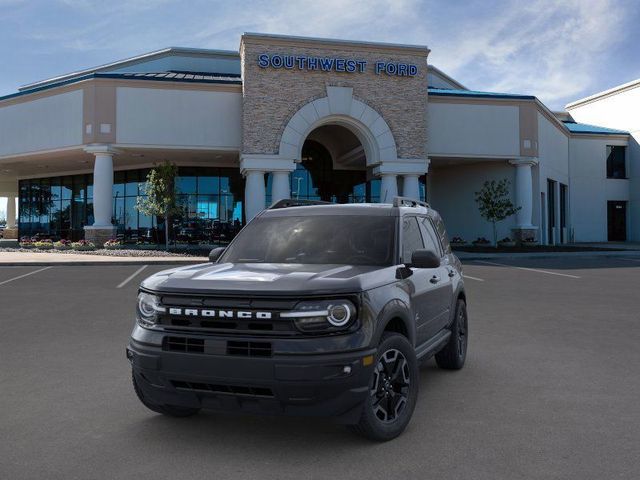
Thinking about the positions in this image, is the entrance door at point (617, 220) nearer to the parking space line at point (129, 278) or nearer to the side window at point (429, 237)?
the parking space line at point (129, 278)

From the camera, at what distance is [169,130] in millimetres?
29062

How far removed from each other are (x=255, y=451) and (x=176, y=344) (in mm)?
921

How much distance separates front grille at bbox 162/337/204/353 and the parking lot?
2.36 feet

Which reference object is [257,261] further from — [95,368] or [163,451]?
[95,368]

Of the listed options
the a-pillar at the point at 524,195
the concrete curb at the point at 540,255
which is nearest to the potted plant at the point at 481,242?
the a-pillar at the point at 524,195

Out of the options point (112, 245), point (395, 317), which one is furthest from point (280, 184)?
point (395, 317)

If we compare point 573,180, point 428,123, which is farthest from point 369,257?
point 573,180

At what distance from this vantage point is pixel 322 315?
380cm

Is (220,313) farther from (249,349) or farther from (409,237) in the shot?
(409,237)

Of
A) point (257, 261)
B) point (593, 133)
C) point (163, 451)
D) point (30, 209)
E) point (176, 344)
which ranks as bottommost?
point (163, 451)

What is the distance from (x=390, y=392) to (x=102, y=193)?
27899 mm

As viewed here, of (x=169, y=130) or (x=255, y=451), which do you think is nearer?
(x=255, y=451)

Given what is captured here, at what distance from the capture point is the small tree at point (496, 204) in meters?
31.2

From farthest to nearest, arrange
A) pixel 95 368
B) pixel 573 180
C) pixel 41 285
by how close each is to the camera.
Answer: pixel 573 180 < pixel 41 285 < pixel 95 368
